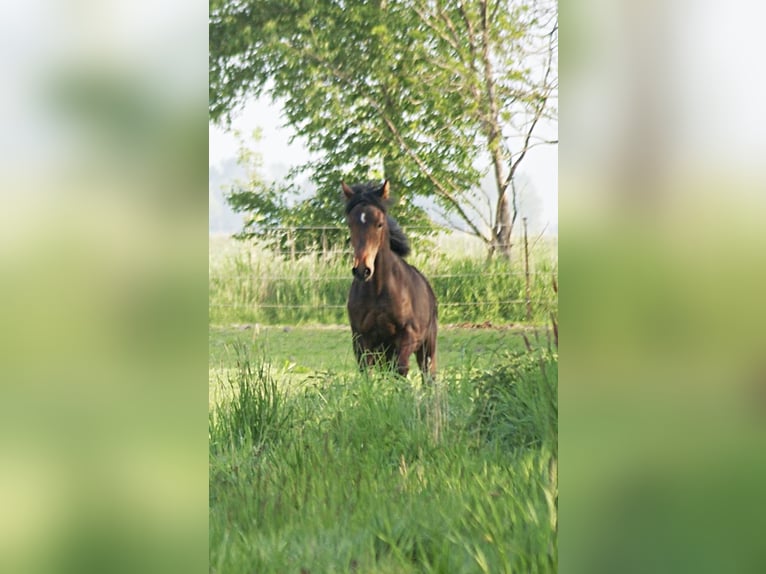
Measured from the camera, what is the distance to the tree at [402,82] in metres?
3.27

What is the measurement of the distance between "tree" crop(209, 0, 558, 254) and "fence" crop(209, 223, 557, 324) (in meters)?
0.15

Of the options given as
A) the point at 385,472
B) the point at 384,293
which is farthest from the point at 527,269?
the point at 385,472

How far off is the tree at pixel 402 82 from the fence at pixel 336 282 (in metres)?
0.15

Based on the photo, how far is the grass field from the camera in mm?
2344

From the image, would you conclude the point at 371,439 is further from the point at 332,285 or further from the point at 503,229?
the point at 503,229

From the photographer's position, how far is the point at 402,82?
11.3ft

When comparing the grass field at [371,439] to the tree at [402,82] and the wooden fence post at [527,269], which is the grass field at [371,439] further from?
the tree at [402,82]
